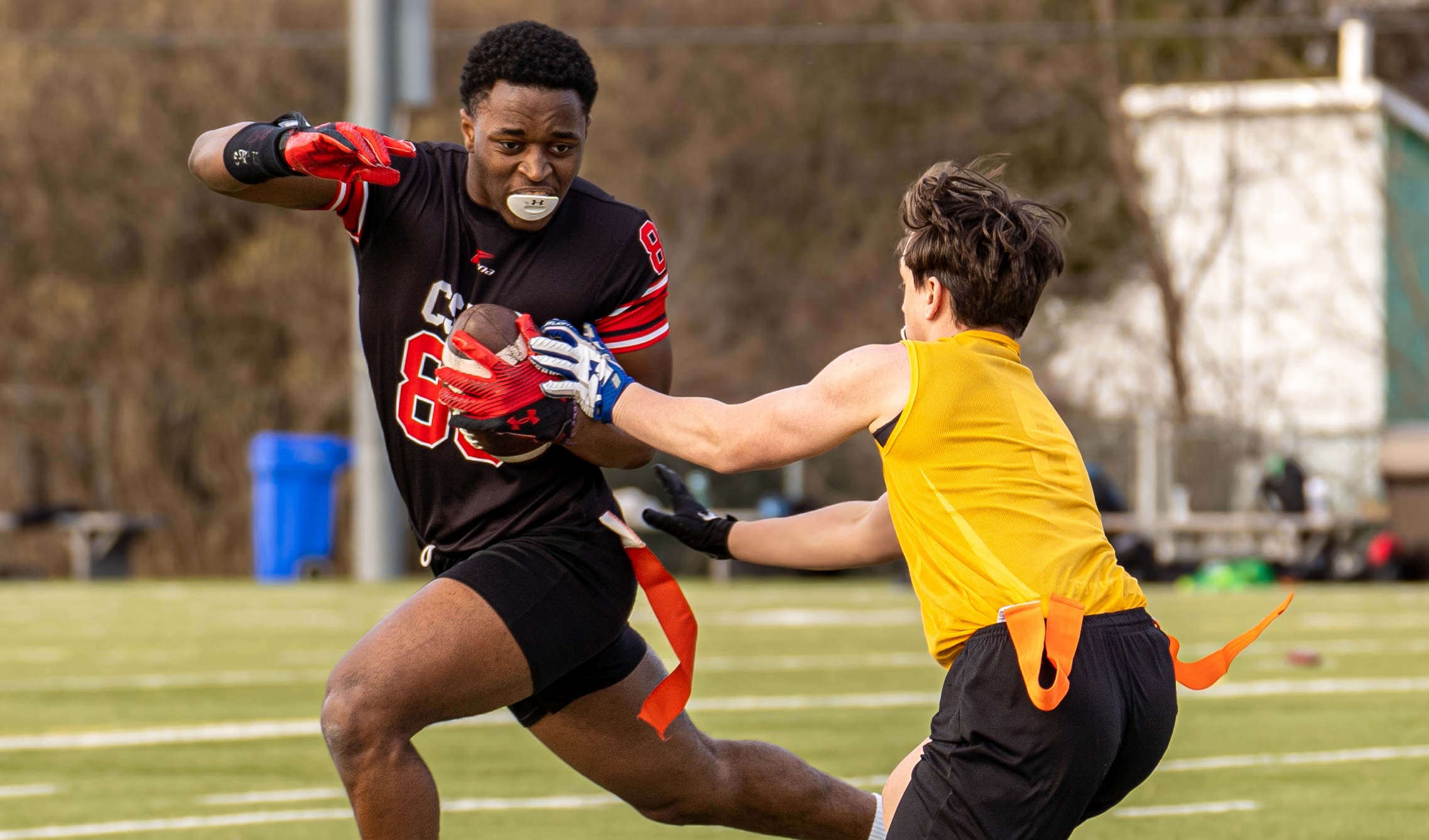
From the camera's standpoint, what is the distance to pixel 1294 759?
7715mm

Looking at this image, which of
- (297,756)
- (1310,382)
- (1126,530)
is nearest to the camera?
(297,756)

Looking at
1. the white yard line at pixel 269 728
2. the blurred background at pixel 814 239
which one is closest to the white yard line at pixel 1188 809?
the white yard line at pixel 269 728

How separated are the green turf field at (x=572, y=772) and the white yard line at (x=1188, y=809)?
2 cm

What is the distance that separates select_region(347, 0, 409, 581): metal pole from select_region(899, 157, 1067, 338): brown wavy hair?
631 inches

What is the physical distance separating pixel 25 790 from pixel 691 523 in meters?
3.56

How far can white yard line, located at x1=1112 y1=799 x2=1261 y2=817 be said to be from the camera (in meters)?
6.50

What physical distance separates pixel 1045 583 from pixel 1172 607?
12239 millimetres

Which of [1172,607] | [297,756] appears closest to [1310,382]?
[1172,607]

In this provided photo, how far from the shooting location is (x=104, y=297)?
2614cm

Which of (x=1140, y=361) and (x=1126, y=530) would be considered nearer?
(x=1126, y=530)

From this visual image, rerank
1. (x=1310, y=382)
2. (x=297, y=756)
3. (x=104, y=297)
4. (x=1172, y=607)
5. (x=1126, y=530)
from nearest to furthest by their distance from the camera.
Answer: (x=297, y=756)
(x=1172, y=607)
(x=1126, y=530)
(x=104, y=297)
(x=1310, y=382)

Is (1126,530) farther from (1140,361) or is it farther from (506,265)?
(506,265)

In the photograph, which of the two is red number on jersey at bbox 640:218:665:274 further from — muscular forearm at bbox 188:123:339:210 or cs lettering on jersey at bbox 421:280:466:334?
muscular forearm at bbox 188:123:339:210

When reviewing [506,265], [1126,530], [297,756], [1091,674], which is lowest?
[1126,530]
